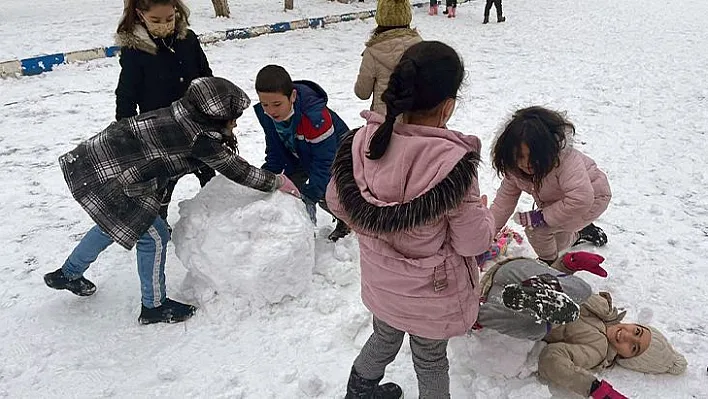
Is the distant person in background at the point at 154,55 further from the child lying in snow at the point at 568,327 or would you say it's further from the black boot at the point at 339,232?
the child lying in snow at the point at 568,327

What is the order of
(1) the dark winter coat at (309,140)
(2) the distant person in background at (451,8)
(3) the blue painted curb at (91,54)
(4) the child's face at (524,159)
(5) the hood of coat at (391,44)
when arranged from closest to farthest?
(4) the child's face at (524,159), (1) the dark winter coat at (309,140), (5) the hood of coat at (391,44), (3) the blue painted curb at (91,54), (2) the distant person in background at (451,8)

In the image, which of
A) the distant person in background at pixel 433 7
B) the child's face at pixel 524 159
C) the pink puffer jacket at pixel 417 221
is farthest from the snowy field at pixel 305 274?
the distant person in background at pixel 433 7

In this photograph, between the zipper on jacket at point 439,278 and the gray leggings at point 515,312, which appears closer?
the zipper on jacket at point 439,278

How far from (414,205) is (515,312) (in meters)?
0.98

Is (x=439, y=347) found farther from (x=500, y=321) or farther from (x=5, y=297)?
(x=5, y=297)

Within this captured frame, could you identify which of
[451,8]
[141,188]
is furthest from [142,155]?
[451,8]

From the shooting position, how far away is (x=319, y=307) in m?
2.87

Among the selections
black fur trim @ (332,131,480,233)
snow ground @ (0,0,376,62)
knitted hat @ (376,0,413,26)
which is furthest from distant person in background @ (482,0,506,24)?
black fur trim @ (332,131,480,233)

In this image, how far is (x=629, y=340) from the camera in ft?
8.03

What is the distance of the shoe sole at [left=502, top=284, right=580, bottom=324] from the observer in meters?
2.19

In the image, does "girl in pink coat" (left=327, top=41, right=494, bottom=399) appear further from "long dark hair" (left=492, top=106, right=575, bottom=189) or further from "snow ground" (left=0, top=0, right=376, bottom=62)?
"snow ground" (left=0, top=0, right=376, bottom=62)

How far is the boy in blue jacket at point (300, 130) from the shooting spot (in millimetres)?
2834

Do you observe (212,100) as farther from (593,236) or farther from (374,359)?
(593,236)

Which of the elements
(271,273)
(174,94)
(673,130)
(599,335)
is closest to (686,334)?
(599,335)
